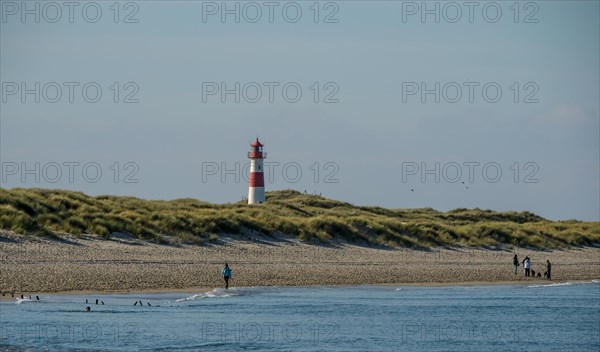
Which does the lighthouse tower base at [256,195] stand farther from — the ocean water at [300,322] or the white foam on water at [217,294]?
the white foam on water at [217,294]

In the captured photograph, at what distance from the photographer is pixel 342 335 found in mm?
26312

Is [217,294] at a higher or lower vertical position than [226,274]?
lower

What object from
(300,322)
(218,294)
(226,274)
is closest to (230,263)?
(226,274)

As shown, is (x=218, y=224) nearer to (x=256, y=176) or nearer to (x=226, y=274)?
(x=226, y=274)

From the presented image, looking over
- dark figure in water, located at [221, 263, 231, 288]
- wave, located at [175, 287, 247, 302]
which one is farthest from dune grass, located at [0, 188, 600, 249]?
wave, located at [175, 287, 247, 302]

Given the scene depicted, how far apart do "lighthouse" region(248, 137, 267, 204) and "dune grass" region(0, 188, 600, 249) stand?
152 cm

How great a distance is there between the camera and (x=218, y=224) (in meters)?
44.5

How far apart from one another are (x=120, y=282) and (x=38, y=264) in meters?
2.83

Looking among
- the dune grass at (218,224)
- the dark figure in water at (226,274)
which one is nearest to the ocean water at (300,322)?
the dark figure in water at (226,274)

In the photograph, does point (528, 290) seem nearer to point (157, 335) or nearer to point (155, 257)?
point (155, 257)

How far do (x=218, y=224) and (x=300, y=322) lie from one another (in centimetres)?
1719

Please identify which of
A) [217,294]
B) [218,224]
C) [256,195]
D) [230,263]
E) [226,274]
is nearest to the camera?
[217,294]

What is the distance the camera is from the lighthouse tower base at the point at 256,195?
6431 centimetres

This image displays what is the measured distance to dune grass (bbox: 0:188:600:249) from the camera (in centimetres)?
3959
